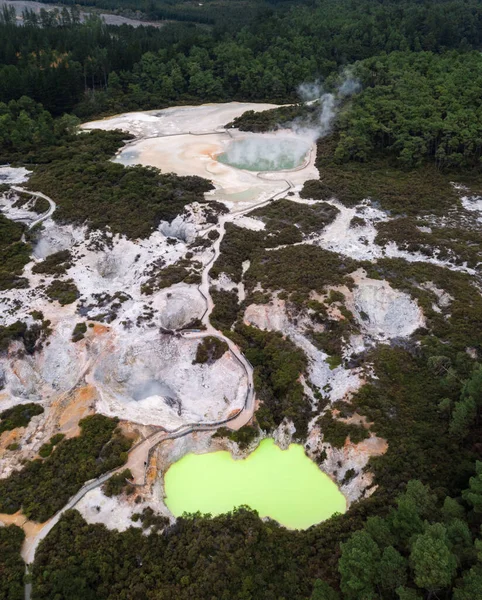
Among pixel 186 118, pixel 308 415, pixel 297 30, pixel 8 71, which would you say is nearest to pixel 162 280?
pixel 308 415

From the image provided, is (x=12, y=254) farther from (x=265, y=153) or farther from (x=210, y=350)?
(x=265, y=153)

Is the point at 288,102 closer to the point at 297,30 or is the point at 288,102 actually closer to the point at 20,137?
the point at 297,30

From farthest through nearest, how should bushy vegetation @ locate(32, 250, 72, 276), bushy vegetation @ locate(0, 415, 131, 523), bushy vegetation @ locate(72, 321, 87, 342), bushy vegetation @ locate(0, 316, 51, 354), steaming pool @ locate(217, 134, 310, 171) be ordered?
1. steaming pool @ locate(217, 134, 310, 171)
2. bushy vegetation @ locate(32, 250, 72, 276)
3. bushy vegetation @ locate(72, 321, 87, 342)
4. bushy vegetation @ locate(0, 316, 51, 354)
5. bushy vegetation @ locate(0, 415, 131, 523)

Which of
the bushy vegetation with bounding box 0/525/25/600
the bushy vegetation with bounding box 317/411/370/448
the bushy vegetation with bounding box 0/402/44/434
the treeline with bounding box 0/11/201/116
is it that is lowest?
the bushy vegetation with bounding box 0/525/25/600

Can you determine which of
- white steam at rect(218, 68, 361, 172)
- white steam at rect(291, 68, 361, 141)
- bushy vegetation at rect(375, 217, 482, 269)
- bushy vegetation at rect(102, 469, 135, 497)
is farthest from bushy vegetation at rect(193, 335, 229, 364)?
white steam at rect(291, 68, 361, 141)

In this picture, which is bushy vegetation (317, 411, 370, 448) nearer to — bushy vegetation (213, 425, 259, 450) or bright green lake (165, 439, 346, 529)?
bright green lake (165, 439, 346, 529)

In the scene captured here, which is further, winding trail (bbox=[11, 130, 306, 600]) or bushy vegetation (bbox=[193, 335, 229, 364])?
bushy vegetation (bbox=[193, 335, 229, 364])

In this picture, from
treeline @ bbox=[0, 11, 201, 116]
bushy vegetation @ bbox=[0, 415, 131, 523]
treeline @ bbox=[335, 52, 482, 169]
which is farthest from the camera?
treeline @ bbox=[0, 11, 201, 116]
